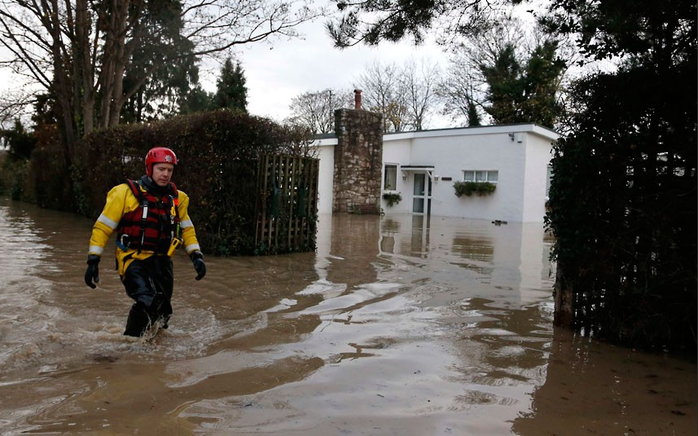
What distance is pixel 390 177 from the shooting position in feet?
97.6

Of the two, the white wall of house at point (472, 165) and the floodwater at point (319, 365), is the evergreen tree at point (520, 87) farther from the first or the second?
the floodwater at point (319, 365)

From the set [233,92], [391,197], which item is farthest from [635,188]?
[233,92]

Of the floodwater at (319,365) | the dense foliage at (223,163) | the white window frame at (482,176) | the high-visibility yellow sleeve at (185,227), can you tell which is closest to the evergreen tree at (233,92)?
the white window frame at (482,176)

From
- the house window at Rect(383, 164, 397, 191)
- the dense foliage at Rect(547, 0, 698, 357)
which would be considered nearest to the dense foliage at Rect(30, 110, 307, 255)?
the dense foliage at Rect(547, 0, 698, 357)

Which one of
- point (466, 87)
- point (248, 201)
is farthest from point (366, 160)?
point (466, 87)

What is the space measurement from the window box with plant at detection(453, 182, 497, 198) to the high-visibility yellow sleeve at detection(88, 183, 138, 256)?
913 inches

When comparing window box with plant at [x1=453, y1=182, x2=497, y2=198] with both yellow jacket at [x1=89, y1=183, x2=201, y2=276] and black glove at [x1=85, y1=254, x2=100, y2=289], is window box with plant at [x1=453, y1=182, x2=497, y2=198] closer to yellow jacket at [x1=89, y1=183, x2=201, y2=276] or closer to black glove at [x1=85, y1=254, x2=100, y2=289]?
yellow jacket at [x1=89, y1=183, x2=201, y2=276]

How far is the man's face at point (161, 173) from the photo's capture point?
16.3 feet

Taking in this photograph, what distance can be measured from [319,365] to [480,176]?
23.9 metres

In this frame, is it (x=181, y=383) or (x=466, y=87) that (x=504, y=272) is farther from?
(x=466, y=87)

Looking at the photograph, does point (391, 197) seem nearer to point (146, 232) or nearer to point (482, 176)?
point (482, 176)

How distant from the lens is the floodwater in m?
3.66

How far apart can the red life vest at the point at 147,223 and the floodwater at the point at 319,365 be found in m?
0.85

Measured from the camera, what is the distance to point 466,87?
4459cm
